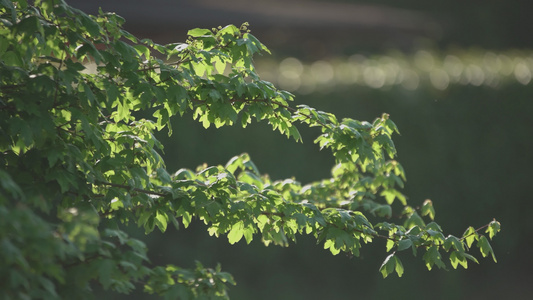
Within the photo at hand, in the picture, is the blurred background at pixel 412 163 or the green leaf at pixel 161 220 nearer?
the green leaf at pixel 161 220

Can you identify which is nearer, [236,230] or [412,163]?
[236,230]

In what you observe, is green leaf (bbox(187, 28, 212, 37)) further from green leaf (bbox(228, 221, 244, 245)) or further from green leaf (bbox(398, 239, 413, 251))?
green leaf (bbox(398, 239, 413, 251))

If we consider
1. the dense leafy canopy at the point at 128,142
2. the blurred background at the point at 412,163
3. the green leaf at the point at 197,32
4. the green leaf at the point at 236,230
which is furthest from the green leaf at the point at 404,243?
the blurred background at the point at 412,163

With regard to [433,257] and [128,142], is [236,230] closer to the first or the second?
[128,142]

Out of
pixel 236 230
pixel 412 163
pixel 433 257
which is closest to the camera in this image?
pixel 433 257

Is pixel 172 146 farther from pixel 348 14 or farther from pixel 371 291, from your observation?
pixel 348 14

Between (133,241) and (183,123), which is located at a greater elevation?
(183,123)

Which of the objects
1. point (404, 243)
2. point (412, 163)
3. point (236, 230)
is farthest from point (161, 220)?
point (412, 163)

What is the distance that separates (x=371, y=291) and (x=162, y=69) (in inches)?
233

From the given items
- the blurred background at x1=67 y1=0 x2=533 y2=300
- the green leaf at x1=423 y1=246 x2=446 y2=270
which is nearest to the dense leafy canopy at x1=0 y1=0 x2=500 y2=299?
the green leaf at x1=423 y1=246 x2=446 y2=270

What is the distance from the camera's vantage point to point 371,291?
8297mm

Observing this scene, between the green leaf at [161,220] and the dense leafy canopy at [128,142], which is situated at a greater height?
the dense leafy canopy at [128,142]

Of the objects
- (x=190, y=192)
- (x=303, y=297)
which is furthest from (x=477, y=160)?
(x=190, y=192)

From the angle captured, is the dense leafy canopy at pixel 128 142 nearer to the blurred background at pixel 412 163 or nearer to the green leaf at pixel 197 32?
the green leaf at pixel 197 32
